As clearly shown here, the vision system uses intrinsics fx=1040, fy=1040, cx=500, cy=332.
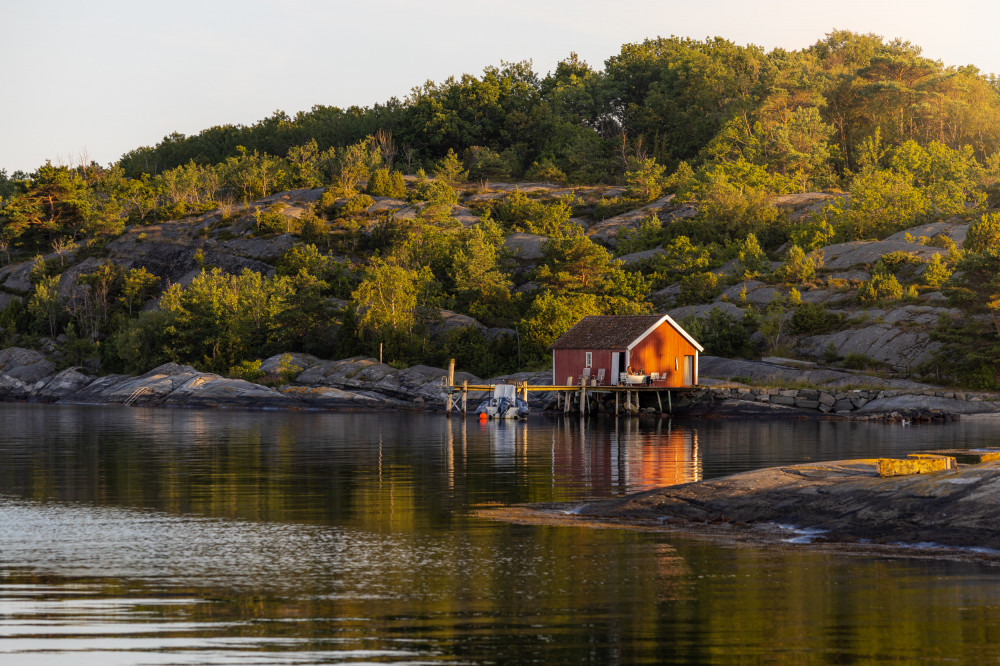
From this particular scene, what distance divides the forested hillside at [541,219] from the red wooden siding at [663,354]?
5.19 metres

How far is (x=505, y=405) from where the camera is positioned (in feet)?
200

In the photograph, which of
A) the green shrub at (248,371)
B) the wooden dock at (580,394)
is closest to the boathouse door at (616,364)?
the wooden dock at (580,394)

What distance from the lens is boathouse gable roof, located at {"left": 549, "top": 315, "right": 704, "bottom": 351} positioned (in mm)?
62812

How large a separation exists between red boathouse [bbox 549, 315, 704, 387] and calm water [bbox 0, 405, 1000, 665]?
32258 millimetres

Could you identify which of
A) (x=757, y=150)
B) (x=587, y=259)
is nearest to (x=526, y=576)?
(x=587, y=259)

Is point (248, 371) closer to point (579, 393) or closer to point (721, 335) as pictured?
point (579, 393)

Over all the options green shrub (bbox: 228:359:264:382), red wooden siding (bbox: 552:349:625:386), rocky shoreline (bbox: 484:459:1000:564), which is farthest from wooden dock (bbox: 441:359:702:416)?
rocky shoreline (bbox: 484:459:1000:564)

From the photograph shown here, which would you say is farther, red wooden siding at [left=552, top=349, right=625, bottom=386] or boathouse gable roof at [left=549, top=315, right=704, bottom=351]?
red wooden siding at [left=552, top=349, right=625, bottom=386]

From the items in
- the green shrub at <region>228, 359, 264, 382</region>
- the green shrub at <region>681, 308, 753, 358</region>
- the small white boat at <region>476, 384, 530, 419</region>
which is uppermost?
the green shrub at <region>681, 308, 753, 358</region>

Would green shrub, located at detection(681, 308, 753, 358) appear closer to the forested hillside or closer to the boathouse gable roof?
the forested hillside

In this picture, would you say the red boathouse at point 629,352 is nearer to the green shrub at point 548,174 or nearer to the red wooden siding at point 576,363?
the red wooden siding at point 576,363

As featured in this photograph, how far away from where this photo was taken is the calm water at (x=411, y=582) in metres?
11.6

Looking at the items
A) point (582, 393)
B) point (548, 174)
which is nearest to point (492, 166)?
point (548, 174)

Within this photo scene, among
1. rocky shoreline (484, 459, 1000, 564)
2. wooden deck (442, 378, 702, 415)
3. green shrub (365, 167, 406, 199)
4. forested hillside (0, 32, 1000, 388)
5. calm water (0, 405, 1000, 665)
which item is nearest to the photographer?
calm water (0, 405, 1000, 665)
